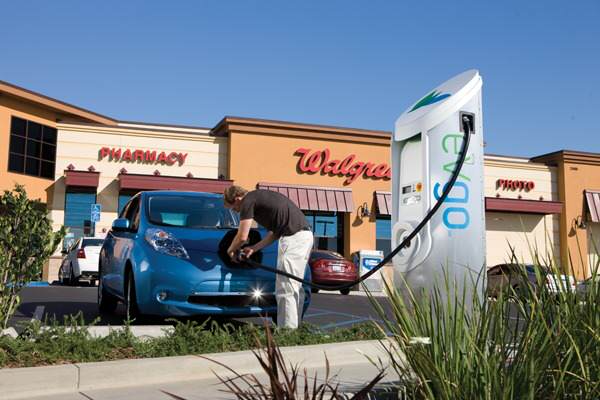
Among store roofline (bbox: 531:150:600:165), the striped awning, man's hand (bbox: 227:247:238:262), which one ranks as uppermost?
store roofline (bbox: 531:150:600:165)

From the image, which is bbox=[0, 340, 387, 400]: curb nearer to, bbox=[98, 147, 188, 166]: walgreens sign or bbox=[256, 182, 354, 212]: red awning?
bbox=[256, 182, 354, 212]: red awning

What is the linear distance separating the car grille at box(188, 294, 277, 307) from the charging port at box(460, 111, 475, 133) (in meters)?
2.74

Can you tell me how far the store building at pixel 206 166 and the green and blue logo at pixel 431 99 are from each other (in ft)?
61.0

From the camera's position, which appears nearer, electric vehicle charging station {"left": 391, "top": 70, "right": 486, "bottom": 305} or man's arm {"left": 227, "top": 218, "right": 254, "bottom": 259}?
electric vehicle charging station {"left": 391, "top": 70, "right": 486, "bottom": 305}

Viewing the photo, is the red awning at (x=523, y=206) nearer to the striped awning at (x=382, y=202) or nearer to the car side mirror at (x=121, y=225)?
the striped awning at (x=382, y=202)

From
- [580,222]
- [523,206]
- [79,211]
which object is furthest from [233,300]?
[580,222]

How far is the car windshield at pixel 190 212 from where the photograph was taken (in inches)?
274

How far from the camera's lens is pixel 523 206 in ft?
92.3

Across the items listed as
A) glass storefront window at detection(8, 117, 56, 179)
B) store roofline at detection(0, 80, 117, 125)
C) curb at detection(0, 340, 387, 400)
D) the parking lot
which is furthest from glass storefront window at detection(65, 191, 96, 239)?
curb at detection(0, 340, 387, 400)

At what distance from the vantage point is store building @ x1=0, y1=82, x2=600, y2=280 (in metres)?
22.8

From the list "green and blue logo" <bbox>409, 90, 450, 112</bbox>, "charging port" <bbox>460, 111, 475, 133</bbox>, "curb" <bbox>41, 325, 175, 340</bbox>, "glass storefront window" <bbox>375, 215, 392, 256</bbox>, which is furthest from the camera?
"glass storefront window" <bbox>375, 215, 392, 256</bbox>

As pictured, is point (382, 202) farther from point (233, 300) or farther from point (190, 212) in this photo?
point (233, 300)

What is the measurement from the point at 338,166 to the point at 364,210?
2.18 metres

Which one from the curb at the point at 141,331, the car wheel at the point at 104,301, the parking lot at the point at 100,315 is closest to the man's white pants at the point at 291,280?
the curb at the point at 141,331
